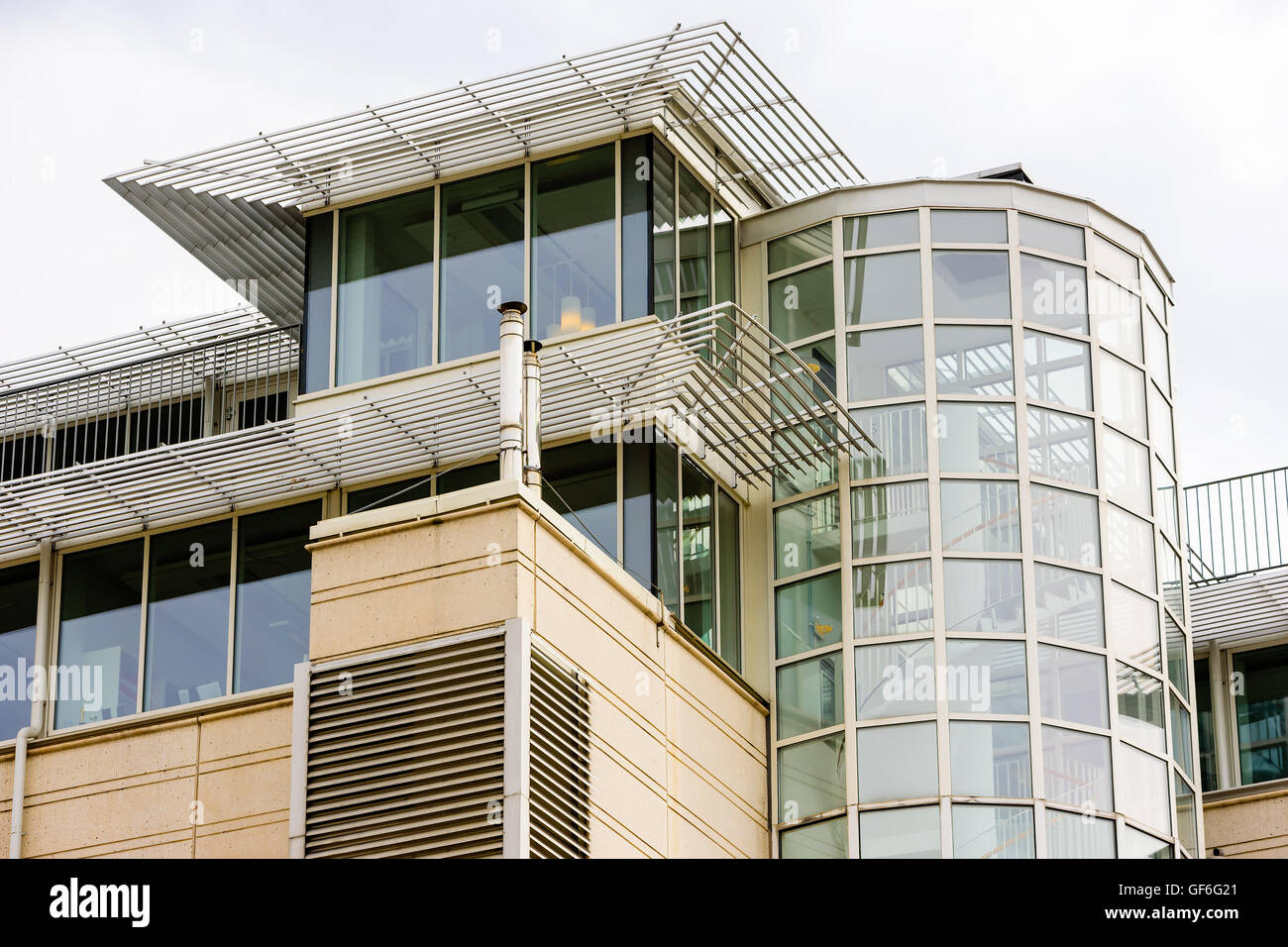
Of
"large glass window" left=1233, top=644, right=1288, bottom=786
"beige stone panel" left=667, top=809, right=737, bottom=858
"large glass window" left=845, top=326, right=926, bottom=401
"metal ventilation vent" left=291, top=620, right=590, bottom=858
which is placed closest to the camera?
"metal ventilation vent" left=291, top=620, right=590, bottom=858

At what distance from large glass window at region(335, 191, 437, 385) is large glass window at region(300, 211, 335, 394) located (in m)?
0.16

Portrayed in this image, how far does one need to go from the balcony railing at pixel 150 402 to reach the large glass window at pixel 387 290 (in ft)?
4.54

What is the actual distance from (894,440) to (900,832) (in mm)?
4435

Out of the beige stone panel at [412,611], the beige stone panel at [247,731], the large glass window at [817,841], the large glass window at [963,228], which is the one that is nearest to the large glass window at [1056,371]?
the large glass window at [963,228]

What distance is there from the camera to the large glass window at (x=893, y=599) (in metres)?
26.0

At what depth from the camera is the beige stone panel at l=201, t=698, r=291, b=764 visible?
79.4 feet

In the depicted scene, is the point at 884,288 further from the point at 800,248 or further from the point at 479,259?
the point at 479,259

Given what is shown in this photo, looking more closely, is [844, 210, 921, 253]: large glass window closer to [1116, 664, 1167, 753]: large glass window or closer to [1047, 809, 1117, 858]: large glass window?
[1116, 664, 1167, 753]: large glass window

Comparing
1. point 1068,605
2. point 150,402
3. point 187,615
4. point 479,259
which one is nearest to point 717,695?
point 1068,605

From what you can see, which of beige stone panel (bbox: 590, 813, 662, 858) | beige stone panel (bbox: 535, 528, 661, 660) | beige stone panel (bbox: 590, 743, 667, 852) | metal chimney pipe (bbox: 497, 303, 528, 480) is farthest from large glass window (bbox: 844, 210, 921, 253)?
beige stone panel (bbox: 590, 813, 662, 858)

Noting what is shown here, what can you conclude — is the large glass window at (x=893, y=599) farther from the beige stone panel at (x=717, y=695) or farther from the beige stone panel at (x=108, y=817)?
the beige stone panel at (x=108, y=817)
